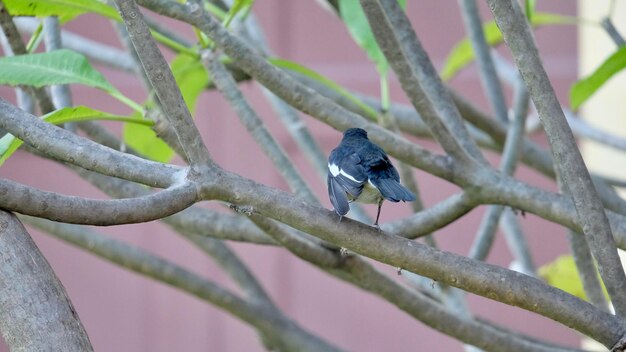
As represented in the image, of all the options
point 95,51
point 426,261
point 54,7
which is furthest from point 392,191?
point 95,51

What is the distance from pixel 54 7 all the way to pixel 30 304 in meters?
0.60

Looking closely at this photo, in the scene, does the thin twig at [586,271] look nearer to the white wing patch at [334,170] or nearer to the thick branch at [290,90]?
the thick branch at [290,90]

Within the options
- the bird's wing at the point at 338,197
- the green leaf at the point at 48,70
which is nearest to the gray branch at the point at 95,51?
the green leaf at the point at 48,70

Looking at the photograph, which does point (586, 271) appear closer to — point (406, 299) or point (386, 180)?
point (406, 299)

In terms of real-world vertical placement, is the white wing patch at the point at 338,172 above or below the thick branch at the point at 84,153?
above

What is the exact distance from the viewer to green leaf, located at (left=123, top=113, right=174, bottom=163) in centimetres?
174

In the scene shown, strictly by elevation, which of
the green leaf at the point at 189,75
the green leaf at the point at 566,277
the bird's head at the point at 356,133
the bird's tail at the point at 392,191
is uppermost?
the green leaf at the point at 566,277

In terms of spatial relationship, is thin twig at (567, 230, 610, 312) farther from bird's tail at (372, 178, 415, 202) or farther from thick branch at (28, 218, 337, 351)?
thick branch at (28, 218, 337, 351)

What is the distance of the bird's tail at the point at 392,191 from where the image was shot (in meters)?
1.22

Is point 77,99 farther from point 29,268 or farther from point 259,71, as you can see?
point 29,268

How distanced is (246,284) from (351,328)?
3.72 ft

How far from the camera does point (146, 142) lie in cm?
176

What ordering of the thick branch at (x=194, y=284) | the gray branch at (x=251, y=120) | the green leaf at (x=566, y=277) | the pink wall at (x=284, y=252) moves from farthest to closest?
the pink wall at (x=284, y=252)
the green leaf at (x=566, y=277)
the thick branch at (x=194, y=284)
the gray branch at (x=251, y=120)

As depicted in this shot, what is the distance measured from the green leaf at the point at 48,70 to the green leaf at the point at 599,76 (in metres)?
0.65
